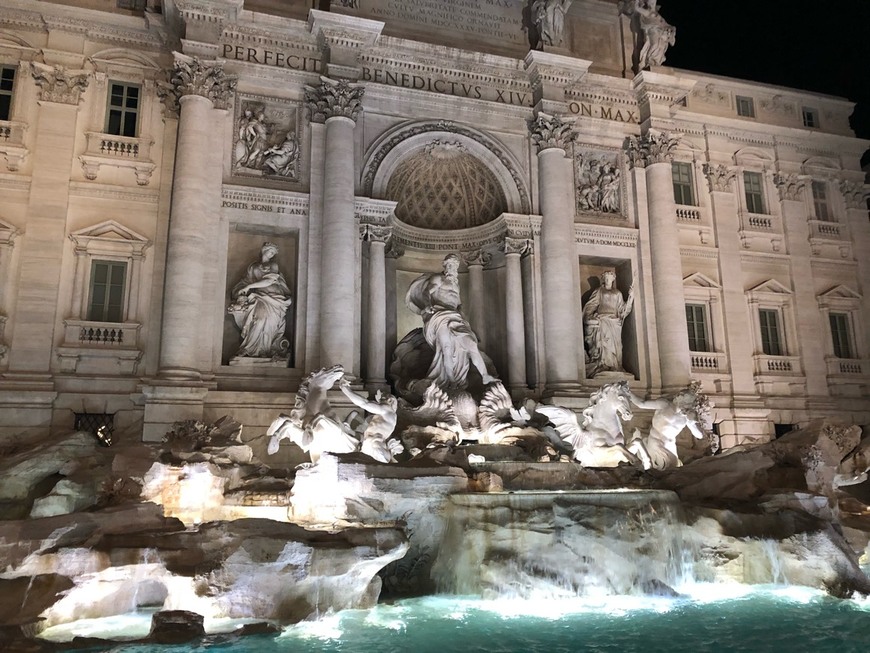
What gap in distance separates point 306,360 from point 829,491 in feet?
37.1

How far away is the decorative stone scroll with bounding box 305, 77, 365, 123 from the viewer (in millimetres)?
→ 17906

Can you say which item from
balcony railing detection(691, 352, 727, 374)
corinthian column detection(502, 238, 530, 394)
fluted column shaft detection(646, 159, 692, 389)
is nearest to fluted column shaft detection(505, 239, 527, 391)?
corinthian column detection(502, 238, 530, 394)

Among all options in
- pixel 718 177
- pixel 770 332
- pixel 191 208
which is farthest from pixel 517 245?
pixel 770 332

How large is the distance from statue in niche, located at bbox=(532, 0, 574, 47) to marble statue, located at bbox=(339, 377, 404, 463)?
12701 mm

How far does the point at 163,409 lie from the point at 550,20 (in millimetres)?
14942

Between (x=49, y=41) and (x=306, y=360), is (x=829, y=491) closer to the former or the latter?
(x=306, y=360)

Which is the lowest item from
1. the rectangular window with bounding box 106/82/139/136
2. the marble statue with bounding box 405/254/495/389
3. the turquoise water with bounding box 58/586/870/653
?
the turquoise water with bounding box 58/586/870/653

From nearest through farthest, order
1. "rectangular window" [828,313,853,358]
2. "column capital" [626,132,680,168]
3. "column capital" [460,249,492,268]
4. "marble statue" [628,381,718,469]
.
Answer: "marble statue" [628,381,718,469] → "column capital" [460,249,492,268] → "column capital" [626,132,680,168] → "rectangular window" [828,313,853,358]

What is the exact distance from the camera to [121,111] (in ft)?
57.8

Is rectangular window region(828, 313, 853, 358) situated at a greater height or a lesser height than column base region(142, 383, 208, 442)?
greater

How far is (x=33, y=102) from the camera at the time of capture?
55.4 ft

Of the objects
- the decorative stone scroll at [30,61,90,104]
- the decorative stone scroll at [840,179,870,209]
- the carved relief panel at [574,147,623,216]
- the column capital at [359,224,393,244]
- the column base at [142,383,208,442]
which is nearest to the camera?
the column base at [142,383,208,442]

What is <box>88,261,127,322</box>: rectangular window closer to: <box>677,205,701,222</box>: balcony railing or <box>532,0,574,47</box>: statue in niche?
<box>532,0,574,47</box>: statue in niche

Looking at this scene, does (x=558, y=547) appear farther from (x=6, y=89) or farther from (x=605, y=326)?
(x=6, y=89)
